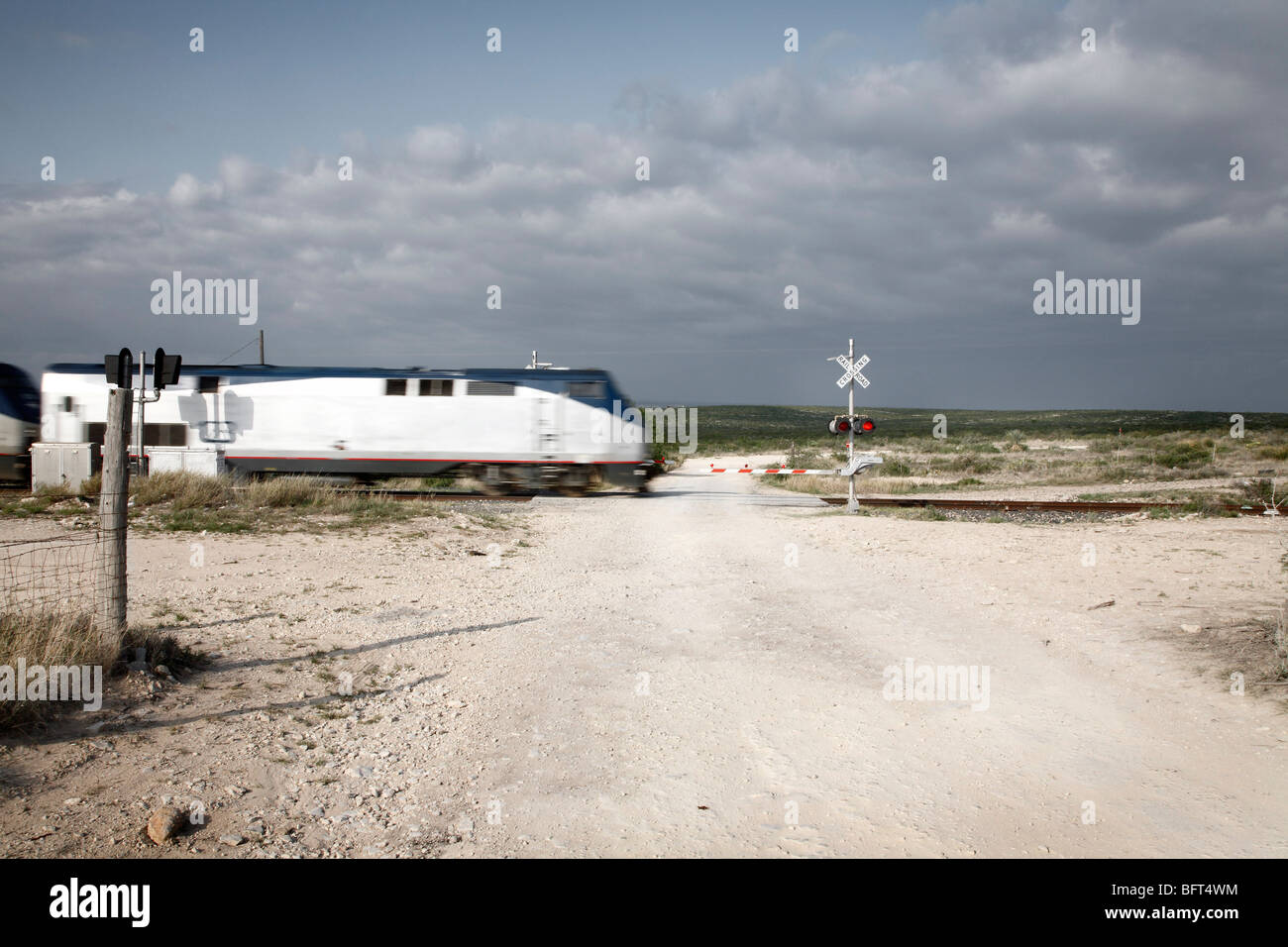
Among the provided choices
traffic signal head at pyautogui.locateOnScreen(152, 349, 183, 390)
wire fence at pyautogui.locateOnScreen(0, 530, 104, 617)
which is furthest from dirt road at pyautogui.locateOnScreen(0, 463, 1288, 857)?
traffic signal head at pyautogui.locateOnScreen(152, 349, 183, 390)

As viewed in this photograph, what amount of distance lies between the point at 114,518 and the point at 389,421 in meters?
16.8

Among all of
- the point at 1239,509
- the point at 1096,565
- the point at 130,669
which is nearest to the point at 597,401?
the point at 1096,565

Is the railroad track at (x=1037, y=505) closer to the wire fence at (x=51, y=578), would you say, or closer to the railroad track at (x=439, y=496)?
the railroad track at (x=439, y=496)

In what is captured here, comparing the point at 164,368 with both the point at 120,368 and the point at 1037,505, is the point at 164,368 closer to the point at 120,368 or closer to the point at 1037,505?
the point at 120,368

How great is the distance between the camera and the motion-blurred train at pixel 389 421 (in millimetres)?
22016

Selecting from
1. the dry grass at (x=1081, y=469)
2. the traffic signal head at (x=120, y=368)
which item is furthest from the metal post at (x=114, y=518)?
the dry grass at (x=1081, y=469)

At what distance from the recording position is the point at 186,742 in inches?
189

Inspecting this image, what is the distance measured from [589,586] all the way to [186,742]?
571 cm

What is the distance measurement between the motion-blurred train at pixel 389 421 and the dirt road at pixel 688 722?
1140 centimetres

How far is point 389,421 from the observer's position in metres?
22.4

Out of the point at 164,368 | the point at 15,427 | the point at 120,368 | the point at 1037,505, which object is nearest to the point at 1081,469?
the point at 1037,505

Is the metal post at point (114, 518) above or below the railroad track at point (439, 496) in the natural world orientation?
A: above
